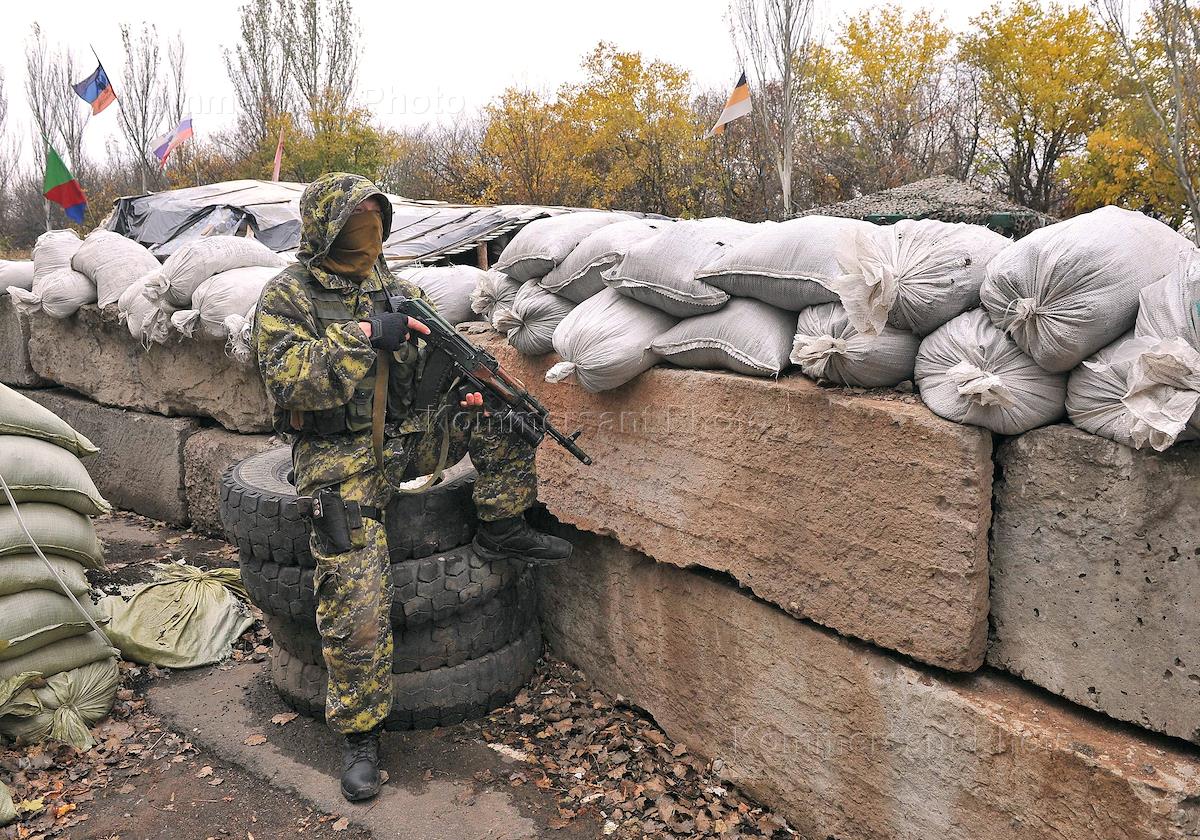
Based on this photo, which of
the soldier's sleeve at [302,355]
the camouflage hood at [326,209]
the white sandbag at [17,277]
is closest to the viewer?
the soldier's sleeve at [302,355]

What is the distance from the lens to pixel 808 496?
259 centimetres

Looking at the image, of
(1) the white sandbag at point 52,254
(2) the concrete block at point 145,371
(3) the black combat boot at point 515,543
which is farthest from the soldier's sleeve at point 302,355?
(1) the white sandbag at point 52,254

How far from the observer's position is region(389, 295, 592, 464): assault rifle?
3141 millimetres

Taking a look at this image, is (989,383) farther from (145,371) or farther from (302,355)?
(145,371)

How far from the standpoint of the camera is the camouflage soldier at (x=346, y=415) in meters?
2.87

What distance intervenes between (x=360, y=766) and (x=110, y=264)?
4314mm

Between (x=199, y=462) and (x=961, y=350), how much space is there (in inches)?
186

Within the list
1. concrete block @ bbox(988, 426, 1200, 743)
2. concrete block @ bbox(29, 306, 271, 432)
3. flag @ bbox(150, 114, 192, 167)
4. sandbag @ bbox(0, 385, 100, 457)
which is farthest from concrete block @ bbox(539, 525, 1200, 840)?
flag @ bbox(150, 114, 192, 167)

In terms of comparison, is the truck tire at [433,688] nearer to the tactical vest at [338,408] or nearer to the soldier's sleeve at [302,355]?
the tactical vest at [338,408]

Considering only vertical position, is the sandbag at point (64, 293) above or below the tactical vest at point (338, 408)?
above

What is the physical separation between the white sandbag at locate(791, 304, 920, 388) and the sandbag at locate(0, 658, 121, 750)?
292 cm

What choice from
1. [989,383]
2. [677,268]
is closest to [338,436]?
[677,268]

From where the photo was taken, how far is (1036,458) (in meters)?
2.15

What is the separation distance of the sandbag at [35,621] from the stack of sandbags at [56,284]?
10.2 ft
